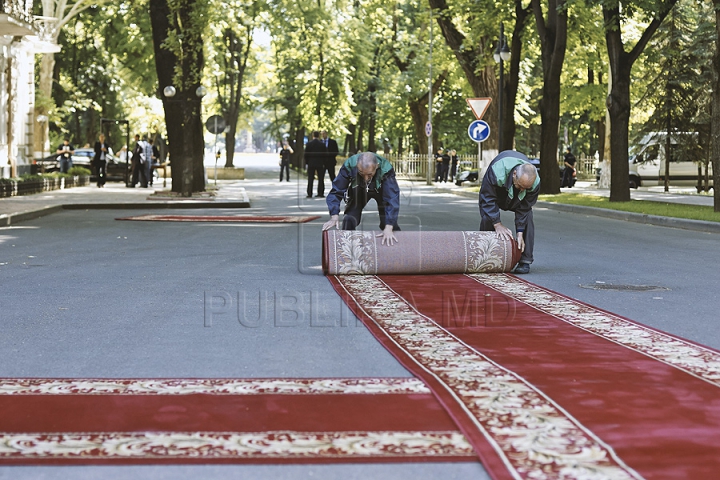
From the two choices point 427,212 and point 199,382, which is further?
point 427,212

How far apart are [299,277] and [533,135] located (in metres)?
62.5

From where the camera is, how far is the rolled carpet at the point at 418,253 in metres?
12.3

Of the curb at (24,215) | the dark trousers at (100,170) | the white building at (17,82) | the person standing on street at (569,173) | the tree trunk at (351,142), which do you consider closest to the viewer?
the curb at (24,215)

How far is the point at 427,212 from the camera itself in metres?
27.0

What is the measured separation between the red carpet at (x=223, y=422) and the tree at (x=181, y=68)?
978 inches

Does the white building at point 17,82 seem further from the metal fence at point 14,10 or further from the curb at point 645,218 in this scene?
the curb at point 645,218

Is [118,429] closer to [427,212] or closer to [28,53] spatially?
[427,212]

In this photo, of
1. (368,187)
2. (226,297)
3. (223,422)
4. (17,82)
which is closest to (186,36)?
(17,82)

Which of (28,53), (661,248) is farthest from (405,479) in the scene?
(28,53)

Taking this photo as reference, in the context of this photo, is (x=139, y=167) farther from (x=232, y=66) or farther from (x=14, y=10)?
(x=232, y=66)

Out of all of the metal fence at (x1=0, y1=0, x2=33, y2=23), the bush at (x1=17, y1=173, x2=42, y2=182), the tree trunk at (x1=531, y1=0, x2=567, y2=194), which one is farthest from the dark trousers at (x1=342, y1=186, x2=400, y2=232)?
the metal fence at (x1=0, y1=0, x2=33, y2=23)

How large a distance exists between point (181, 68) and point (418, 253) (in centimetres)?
2022

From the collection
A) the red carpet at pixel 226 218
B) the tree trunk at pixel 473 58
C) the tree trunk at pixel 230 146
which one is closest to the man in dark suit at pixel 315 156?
the red carpet at pixel 226 218

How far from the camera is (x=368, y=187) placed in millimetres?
12953
